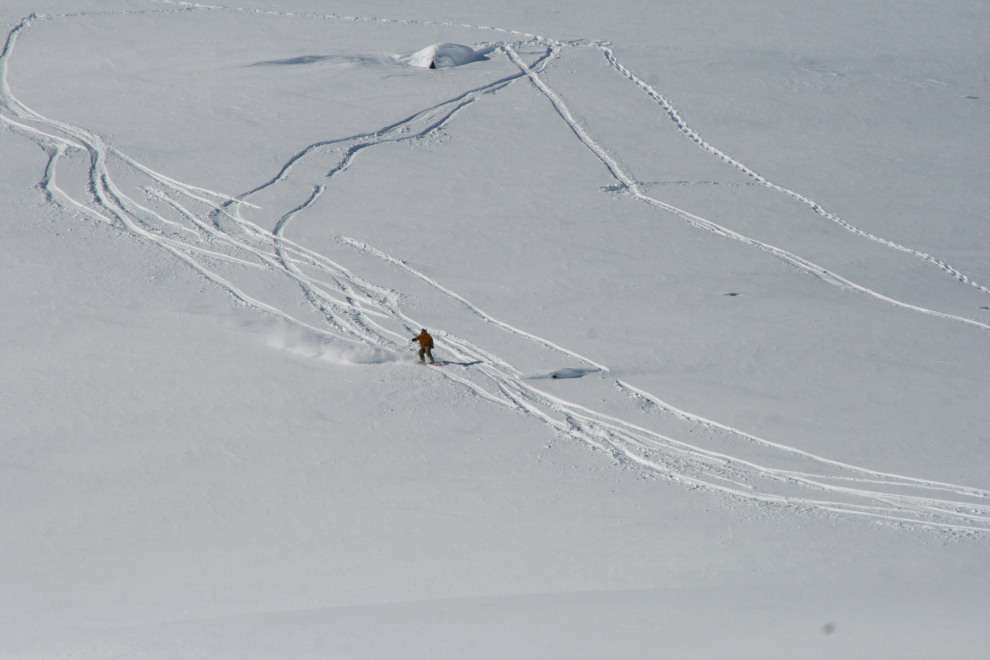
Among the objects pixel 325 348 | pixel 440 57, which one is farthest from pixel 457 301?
pixel 440 57

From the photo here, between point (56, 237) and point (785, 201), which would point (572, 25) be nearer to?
point (785, 201)

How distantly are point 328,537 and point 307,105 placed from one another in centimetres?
1465

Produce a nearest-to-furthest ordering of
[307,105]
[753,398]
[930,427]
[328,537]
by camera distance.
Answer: [328,537], [930,427], [753,398], [307,105]

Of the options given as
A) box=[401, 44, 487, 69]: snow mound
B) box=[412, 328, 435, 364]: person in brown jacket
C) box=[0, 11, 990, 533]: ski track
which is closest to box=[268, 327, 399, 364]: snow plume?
box=[0, 11, 990, 533]: ski track

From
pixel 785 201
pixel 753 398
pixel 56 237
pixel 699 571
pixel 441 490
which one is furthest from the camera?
pixel 785 201

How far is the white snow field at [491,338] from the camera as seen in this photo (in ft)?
24.4

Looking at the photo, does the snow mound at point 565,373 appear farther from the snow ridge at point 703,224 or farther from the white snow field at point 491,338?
the snow ridge at point 703,224

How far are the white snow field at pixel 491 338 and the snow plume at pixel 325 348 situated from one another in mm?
52

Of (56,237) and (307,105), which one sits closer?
(56,237)

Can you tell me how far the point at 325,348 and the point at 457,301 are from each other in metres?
2.40

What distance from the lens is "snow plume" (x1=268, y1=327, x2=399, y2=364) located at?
12.6 metres

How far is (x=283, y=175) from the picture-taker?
18.2 metres

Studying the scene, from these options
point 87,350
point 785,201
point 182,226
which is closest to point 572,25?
point 785,201

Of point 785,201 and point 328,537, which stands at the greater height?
point 785,201
